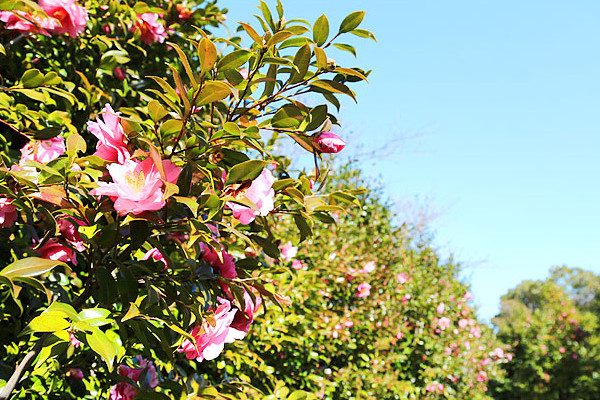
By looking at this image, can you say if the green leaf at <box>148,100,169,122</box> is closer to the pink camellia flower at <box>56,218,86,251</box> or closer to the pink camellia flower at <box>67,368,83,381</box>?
the pink camellia flower at <box>56,218,86,251</box>

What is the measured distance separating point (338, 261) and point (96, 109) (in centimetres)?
225

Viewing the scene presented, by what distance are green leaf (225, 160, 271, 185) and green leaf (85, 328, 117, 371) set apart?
0.36m

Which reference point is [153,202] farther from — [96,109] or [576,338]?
[576,338]

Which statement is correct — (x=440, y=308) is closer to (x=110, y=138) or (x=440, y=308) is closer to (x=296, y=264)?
(x=296, y=264)

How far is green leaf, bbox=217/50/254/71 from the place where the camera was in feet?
3.20

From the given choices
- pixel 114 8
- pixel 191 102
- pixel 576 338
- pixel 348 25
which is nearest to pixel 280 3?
pixel 348 25

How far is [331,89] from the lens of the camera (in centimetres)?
106

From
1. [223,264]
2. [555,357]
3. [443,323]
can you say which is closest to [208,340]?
[223,264]

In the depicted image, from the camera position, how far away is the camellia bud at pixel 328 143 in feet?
3.48

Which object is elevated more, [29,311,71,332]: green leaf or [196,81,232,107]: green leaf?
[196,81,232,107]: green leaf

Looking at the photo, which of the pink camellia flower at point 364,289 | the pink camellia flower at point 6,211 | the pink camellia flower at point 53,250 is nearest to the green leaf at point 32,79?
the pink camellia flower at point 6,211

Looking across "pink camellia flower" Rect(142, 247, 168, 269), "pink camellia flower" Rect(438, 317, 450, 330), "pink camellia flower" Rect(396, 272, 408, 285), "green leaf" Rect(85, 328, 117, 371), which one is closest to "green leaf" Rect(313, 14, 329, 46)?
"pink camellia flower" Rect(142, 247, 168, 269)

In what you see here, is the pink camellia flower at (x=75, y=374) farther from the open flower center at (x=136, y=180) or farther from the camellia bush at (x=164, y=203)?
the open flower center at (x=136, y=180)

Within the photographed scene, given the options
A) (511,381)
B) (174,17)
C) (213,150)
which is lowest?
(213,150)
